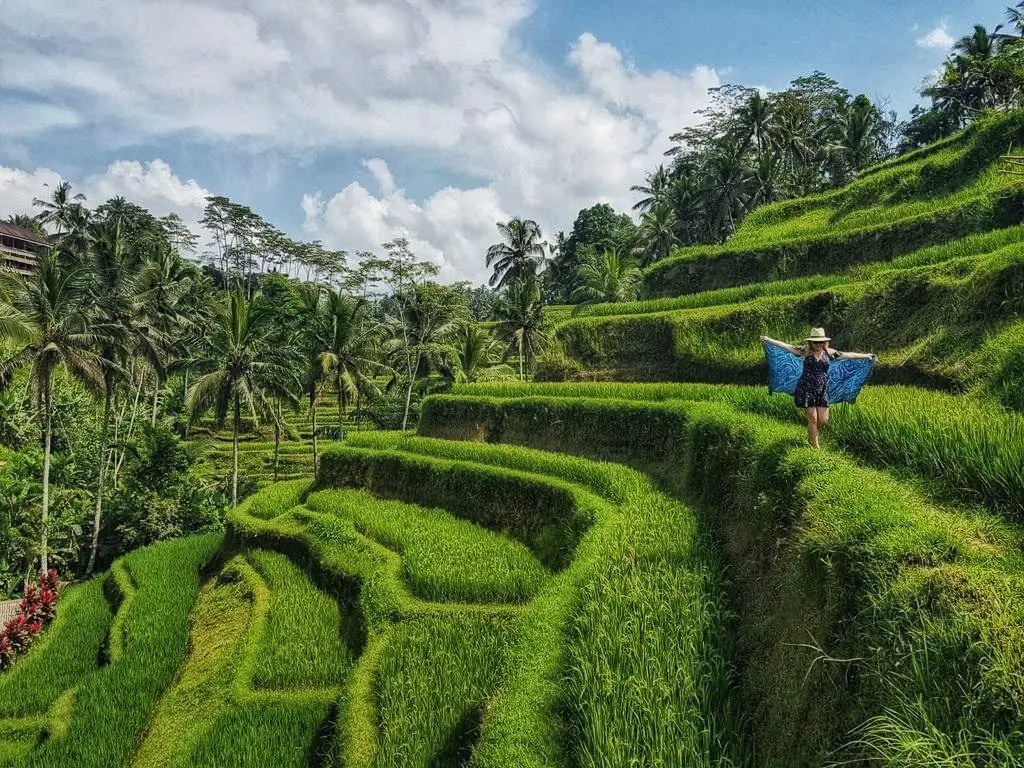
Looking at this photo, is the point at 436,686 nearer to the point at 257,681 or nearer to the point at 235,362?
the point at 257,681

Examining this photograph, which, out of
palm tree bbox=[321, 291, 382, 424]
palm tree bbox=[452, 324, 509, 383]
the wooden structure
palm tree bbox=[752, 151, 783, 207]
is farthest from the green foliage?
the wooden structure

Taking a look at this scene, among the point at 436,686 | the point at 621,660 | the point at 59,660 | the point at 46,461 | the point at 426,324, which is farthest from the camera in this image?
the point at 426,324

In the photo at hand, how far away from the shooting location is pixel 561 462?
10375 millimetres

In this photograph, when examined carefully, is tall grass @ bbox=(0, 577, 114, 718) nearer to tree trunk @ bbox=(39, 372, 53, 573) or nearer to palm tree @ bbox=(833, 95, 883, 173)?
tree trunk @ bbox=(39, 372, 53, 573)

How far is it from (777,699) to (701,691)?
0.50 metres

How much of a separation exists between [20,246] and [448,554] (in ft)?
192

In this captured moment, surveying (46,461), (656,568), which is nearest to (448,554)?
(656,568)

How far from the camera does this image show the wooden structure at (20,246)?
4597 centimetres

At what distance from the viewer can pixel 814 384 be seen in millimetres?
5785

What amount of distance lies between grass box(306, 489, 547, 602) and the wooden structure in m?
49.7

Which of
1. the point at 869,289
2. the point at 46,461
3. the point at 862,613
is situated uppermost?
the point at 869,289

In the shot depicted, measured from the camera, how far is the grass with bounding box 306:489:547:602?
8.01m

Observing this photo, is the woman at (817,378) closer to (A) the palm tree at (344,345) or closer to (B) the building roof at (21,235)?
(A) the palm tree at (344,345)

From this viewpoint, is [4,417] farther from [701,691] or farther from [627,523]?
[701,691]
